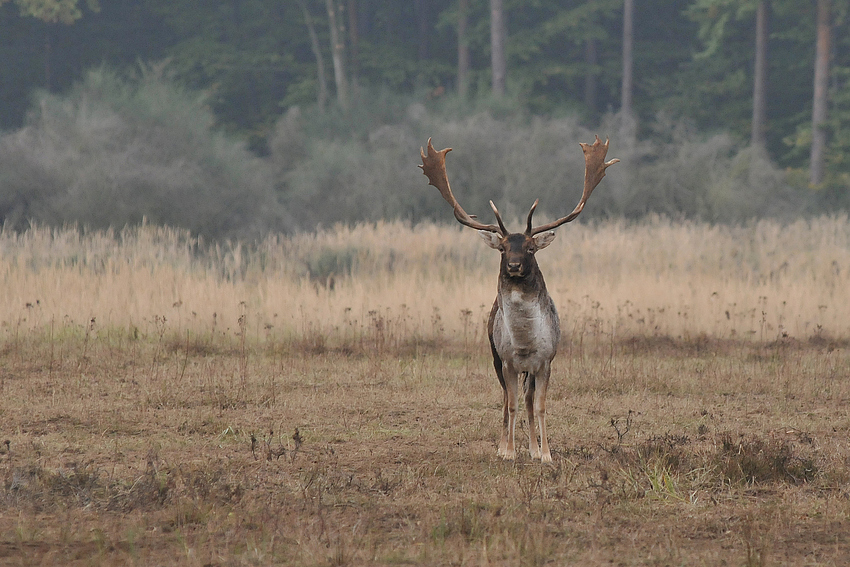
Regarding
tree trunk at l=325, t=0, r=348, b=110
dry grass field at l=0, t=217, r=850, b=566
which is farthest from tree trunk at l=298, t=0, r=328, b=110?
dry grass field at l=0, t=217, r=850, b=566

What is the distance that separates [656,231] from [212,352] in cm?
1128

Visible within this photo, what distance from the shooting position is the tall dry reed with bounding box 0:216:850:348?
13.7m

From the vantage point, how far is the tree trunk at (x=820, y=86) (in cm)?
3375

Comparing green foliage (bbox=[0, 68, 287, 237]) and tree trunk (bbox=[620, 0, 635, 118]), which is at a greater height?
tree trunk (bbox=[620, 0, 635, 118])

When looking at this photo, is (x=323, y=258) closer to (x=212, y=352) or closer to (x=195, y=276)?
(x=195, y=276)

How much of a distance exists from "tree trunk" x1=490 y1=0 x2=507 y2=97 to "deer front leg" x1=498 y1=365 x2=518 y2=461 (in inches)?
1166

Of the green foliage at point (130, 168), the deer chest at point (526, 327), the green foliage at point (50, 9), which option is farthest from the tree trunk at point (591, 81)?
the deer chest at point (526, 327)

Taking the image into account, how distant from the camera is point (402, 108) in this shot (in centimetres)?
3600

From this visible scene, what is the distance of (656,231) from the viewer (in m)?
21.4

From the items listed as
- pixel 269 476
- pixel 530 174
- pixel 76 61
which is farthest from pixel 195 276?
pixel 76 61

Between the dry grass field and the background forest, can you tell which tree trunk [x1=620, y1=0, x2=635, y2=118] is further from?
the dry grass field

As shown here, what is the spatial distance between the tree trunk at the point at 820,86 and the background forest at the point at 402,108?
0.06m

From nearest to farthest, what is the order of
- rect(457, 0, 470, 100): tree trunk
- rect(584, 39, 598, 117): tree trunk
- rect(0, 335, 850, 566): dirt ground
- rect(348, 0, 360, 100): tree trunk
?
rect(0, 335, 850, 566): dirt ground, rect(457, 0, 470, 100): tree trunk, rect(348, 0, 360, 100): tree trunk, rect(584, 39, 598, 117): tree trunk

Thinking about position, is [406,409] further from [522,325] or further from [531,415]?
[522,325]
